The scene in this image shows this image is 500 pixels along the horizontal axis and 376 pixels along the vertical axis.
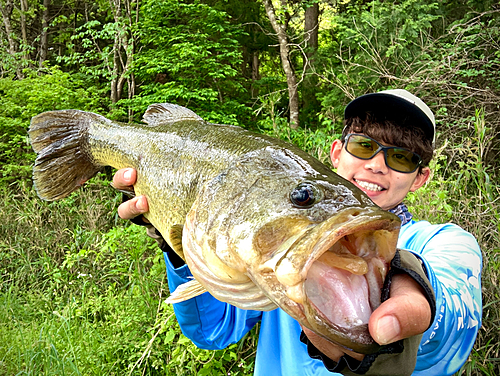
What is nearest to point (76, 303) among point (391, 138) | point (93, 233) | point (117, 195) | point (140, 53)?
Answer: point (93, 233)

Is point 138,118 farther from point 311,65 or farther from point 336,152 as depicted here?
point 336,152

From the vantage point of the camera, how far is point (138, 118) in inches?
328

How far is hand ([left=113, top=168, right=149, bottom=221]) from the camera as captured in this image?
1.85 meters

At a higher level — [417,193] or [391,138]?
[391,138]

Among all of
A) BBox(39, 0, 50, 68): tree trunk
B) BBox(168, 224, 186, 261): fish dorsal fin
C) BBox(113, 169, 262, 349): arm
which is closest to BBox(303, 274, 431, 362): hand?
BBox(168, 224, 186, 261): fish dorsal fin

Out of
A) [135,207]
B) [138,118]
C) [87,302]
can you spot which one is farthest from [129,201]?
[138,118]

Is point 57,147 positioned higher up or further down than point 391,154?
further down

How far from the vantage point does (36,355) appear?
11.1ft

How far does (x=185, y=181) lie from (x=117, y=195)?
583 cm

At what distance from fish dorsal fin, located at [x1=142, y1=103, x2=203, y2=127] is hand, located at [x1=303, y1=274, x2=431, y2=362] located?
1317 millimetres

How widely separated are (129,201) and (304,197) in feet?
3.65

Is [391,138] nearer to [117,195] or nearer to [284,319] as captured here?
[284,319]

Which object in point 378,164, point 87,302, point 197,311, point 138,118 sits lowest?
point 87,302

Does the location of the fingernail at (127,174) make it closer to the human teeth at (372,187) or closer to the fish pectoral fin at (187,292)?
the fish pectoral fin at (187,292)
